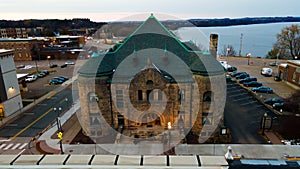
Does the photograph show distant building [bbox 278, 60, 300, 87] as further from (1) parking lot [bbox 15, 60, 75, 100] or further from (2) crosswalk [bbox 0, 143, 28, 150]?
(1) parking lot [bbox 15, 60, 75, 100]

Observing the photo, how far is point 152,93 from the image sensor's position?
26.9 meters

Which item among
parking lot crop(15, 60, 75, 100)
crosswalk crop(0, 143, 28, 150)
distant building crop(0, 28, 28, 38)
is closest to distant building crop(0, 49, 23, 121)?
parking lot crop(15, 60, 75, 100)

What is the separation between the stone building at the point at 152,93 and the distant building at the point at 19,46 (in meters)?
67.0

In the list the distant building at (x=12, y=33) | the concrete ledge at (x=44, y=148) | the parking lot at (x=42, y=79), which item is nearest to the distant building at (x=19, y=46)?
the parking lot at (x=42, y=79)

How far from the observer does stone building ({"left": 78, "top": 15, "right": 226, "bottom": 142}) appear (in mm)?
26312

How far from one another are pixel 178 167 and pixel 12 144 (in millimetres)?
27086

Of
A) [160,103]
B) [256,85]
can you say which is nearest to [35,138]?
[160,103]

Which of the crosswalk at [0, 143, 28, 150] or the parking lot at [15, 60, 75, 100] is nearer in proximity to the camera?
the crosswalk at [0, 143, 28, 150]

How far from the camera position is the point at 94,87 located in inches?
1064

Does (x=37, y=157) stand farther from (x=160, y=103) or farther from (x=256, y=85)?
(x=256, y=85)

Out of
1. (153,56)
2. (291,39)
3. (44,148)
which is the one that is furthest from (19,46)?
(291,39)

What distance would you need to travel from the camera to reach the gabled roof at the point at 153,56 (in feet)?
87.3

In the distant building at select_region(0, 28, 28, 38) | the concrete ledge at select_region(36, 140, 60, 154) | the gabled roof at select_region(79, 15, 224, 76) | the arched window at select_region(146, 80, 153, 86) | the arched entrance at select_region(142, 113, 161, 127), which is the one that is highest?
the distant building at select_region(0, 28, 28, 38)

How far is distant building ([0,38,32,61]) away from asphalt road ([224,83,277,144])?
242 feet
